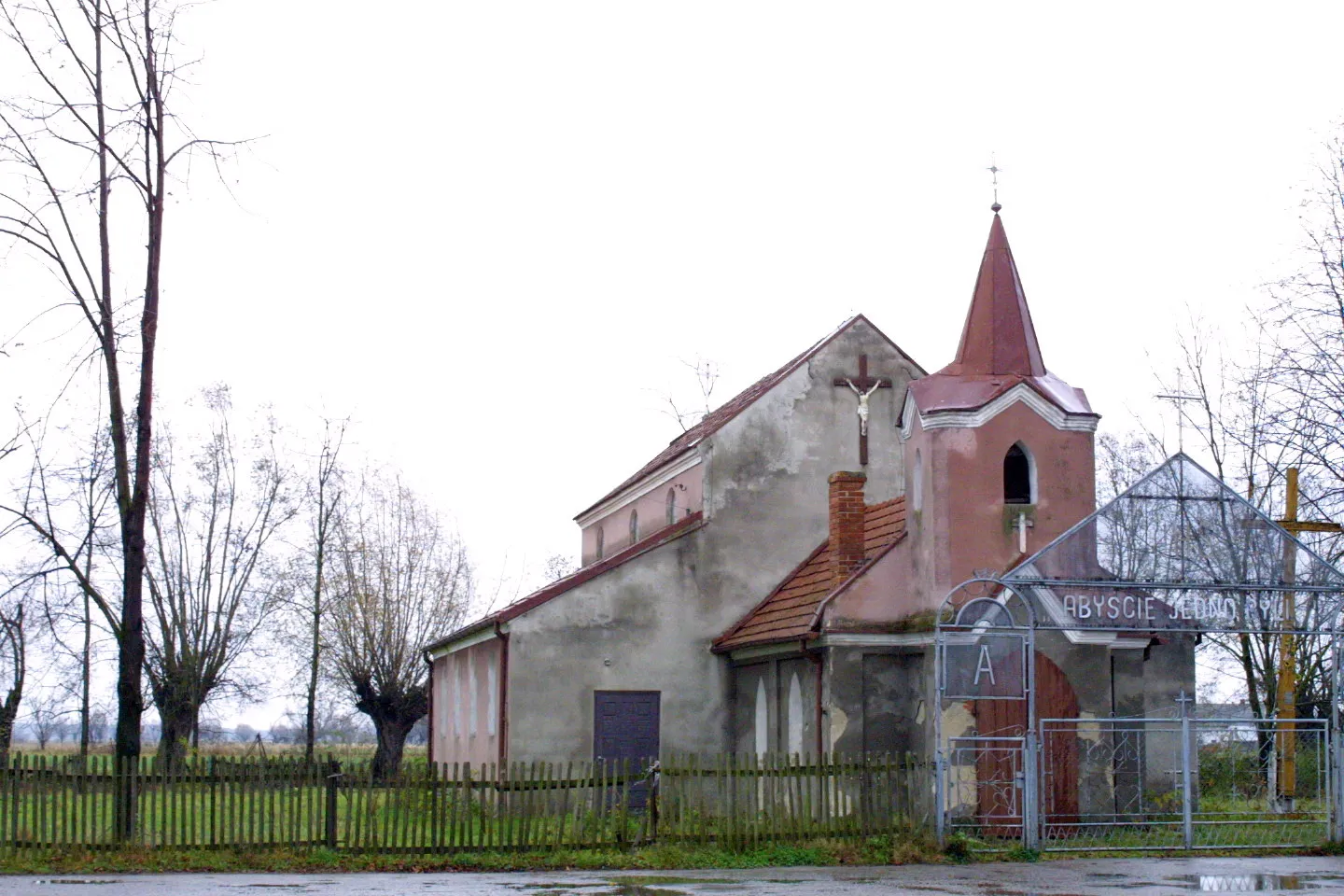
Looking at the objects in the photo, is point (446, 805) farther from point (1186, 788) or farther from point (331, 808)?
point (1186, 788)

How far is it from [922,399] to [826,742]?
5.62m

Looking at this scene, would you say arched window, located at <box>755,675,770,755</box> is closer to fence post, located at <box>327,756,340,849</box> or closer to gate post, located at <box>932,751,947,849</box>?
gate post, located at <box>932,751,947,849</box>

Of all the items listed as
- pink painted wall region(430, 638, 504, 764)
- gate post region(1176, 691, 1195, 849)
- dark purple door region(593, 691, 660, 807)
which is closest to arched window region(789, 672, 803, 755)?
dark purple door region(593, 691, 660, 807)

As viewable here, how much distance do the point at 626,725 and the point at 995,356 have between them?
30.8 feet

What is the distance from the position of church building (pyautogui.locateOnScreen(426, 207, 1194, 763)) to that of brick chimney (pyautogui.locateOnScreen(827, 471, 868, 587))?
0.10 ft

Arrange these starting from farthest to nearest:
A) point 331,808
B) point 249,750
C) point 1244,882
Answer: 1. point 249,750
2. point 331,808
3. point 1244,882

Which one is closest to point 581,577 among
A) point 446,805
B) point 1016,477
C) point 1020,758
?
point 446,805

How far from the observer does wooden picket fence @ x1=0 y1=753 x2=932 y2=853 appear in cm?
1855

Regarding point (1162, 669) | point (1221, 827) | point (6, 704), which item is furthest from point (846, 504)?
point (6, 704)

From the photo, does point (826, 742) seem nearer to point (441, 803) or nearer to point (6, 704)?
point (441, 803)

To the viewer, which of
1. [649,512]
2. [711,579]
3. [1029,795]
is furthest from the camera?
[649,512]

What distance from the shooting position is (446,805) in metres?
19.2

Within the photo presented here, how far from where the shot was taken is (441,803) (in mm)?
19141

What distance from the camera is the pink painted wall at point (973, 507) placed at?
73.4ft
